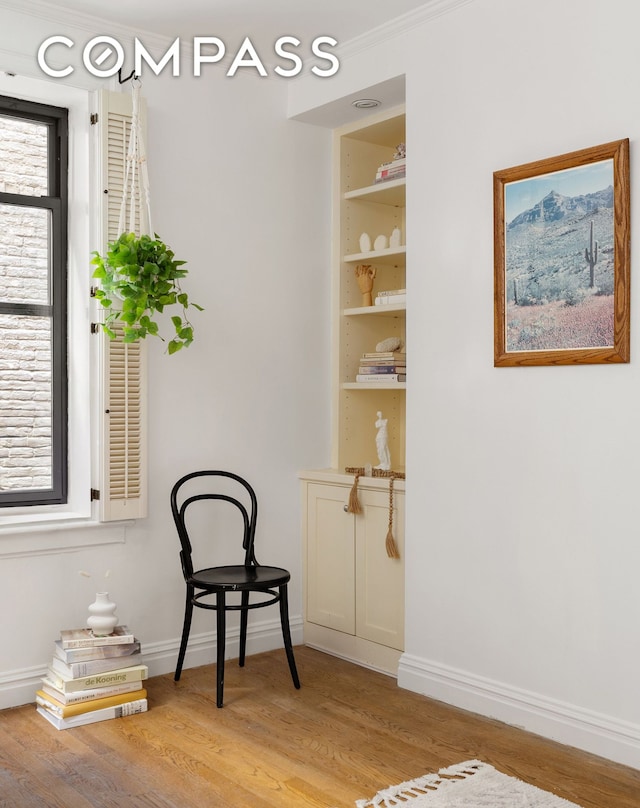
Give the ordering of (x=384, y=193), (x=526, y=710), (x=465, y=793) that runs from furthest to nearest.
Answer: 1. (x=384, y=193)
2. (x=526, y=710)
3. (x=465, y=793)

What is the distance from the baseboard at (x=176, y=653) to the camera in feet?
10.8

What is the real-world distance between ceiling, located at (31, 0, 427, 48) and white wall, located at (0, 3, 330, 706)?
0.17 metres

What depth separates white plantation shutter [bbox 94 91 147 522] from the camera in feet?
11.3

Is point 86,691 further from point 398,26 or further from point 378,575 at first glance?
point 398,26

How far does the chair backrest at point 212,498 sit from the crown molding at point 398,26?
195cm

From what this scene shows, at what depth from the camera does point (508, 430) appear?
311cm

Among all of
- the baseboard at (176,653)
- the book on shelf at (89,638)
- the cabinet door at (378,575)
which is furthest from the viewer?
the cabinet door at (378,575)

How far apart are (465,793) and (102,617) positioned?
1504 mm

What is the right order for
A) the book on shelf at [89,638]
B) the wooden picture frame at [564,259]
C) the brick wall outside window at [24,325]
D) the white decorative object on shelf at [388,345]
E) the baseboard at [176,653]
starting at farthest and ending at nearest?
the white decorative object on shelf at [388,345], the brick wall outside window at [24,325], the baseboard at [176,653], the book on shelf at [89,638], the wooden picture frame at [564,259]

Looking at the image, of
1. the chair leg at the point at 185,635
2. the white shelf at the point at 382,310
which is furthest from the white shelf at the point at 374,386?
the chair leg at the point at 185,635

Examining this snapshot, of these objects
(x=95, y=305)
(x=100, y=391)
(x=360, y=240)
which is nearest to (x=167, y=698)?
(x=100, y=391)

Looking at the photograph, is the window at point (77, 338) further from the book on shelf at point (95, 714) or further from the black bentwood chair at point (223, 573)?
the book on shelf at point (95, 714)

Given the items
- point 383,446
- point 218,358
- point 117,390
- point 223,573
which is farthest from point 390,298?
point 223,573

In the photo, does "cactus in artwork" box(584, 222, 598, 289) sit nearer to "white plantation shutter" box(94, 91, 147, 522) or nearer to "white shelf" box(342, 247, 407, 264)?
"white shelf" box(342, 247, 407, 264)
